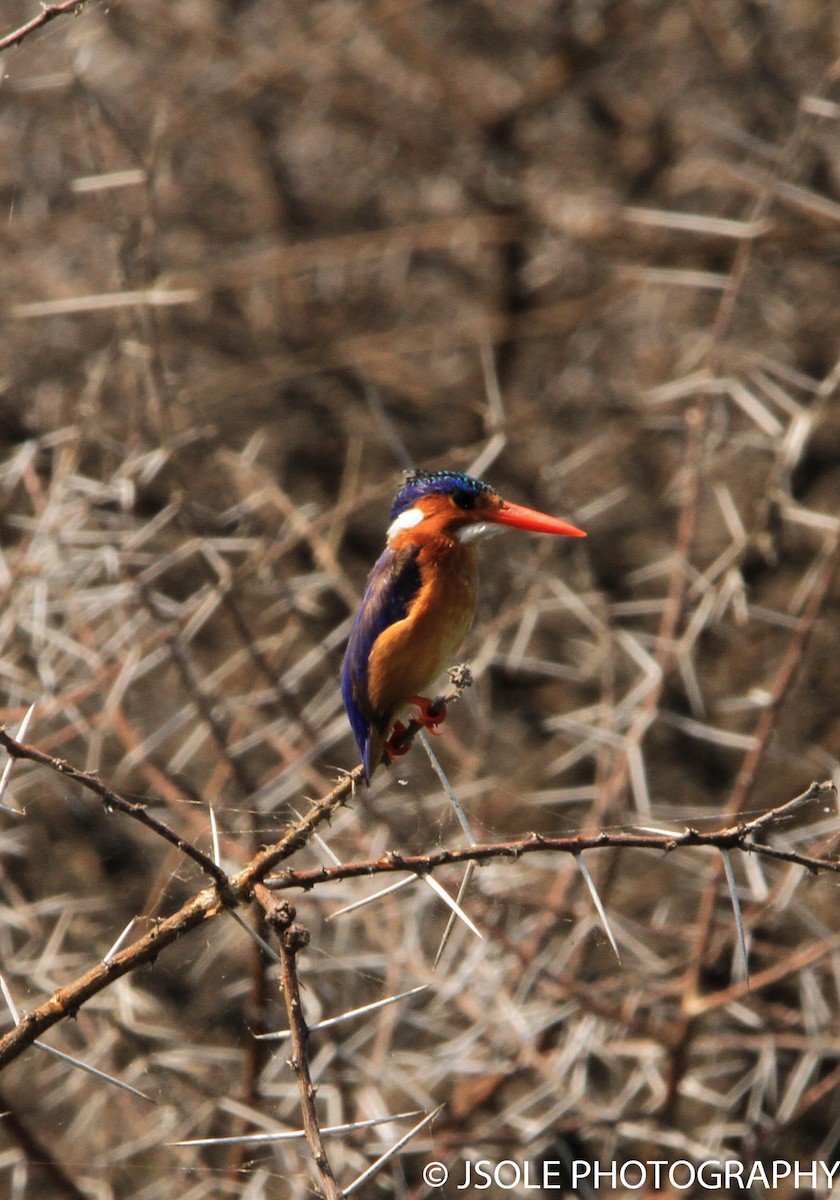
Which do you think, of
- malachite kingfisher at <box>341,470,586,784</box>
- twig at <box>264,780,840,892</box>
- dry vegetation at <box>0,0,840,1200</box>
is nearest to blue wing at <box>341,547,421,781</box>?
malachite kingfisher at <box>341,470,586,784</box>

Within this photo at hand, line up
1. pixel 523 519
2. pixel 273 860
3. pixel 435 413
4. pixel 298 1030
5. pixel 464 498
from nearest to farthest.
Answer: pixel 298 1030 < pixel 273 860 < pixel 523 519 < pixel 464 498 < pixel 435 413

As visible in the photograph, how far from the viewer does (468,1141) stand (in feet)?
8.93

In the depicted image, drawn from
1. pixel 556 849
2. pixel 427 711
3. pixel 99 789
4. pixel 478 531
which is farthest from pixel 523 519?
pixel 99 789

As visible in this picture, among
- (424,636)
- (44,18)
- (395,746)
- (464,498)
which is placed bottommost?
(395,746)

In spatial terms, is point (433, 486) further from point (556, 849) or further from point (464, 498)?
point (556, 849)

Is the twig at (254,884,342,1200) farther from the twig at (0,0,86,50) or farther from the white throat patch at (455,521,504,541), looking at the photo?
the twig at (0,0,86,50)

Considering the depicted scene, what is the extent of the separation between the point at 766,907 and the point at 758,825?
1552 mm

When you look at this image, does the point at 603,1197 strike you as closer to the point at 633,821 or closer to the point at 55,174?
the point at 633,821

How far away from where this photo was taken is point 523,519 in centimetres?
181

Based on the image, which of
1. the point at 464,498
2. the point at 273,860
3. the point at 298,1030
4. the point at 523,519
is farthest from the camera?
the point at 464,498

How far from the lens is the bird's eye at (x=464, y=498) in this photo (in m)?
1.91

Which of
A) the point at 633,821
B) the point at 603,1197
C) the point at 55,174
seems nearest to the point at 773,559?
the point at 633,821

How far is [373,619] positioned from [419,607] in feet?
0.26

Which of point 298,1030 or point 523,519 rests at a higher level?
point 523,519
